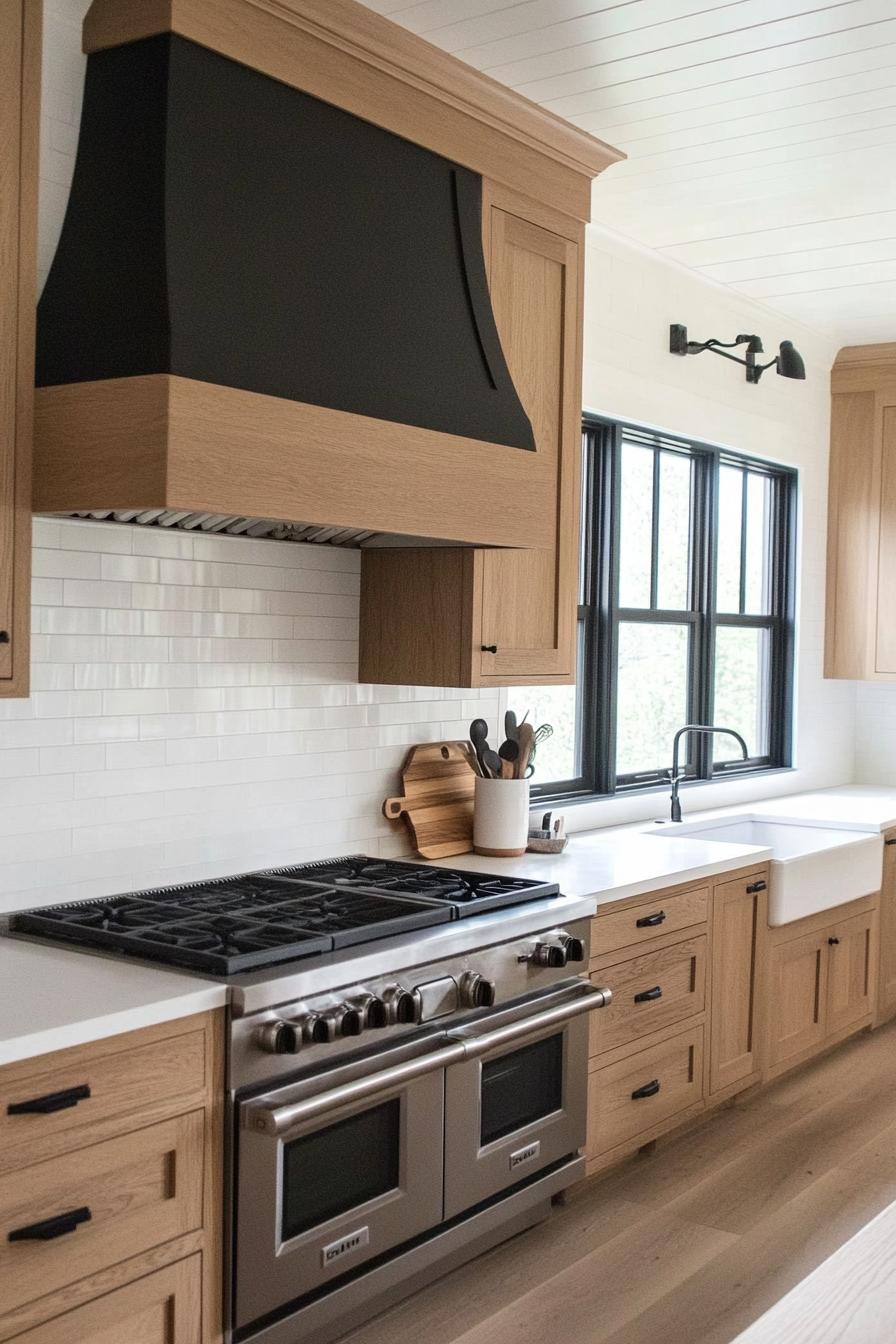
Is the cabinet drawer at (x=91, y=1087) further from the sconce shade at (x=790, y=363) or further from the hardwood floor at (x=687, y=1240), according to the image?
the sconce shade at (x=790, y=363)

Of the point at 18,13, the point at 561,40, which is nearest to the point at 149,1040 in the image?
the point at 18,13

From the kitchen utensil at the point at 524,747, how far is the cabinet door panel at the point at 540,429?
0.19 m

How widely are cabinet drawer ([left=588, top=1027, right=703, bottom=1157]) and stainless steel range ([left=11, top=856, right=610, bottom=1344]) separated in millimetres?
134

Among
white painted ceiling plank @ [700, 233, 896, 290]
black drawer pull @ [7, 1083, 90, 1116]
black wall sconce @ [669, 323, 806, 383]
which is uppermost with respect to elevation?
white painted ceiling plank @ [700, 233, 896, 290]

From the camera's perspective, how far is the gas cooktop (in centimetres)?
249

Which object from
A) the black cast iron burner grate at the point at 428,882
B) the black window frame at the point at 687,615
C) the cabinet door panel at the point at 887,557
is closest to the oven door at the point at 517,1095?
the black cast iron burner grate at the point at 428,882

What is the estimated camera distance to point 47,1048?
6.57 feet

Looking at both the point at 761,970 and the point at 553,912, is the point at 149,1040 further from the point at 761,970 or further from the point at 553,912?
the point at 761,970

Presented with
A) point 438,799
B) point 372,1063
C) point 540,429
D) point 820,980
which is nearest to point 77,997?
point 372,1063

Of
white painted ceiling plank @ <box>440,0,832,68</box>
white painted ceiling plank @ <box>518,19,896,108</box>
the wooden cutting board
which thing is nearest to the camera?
white painted ceiling plank @ <box>440,0,832,68</box>

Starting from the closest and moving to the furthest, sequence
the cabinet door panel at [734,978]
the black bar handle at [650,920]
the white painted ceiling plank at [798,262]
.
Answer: the black bar handle at [650,920], the cabinet door panel at [734,978], the white painted ceiling plank at [798,262]

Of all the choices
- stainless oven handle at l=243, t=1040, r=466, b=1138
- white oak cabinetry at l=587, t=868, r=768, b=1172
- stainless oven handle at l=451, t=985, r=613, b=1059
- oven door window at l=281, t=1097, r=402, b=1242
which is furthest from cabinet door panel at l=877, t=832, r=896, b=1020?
oven door window at l=281, t=1097, r=402, b=1242

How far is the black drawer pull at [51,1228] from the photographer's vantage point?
1998mm

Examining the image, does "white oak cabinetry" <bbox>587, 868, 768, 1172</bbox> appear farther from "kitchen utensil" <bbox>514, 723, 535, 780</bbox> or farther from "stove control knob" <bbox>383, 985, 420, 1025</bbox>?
"stove control knob" <bbox>383, 985, 420, 1025</bbox>
